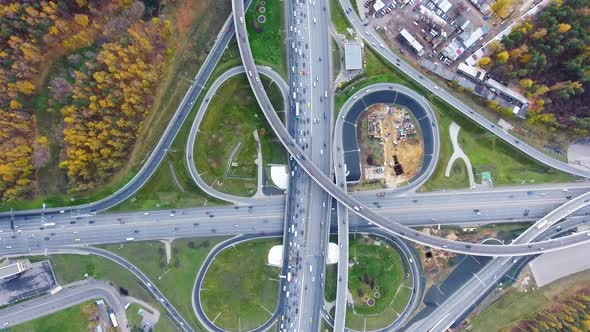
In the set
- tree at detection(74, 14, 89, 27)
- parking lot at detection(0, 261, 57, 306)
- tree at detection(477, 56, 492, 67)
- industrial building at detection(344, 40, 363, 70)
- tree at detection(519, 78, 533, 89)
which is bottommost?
parking lot at detection(0, 261, 57, 306)

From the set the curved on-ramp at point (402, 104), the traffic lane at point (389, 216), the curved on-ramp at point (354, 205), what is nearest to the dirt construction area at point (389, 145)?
the curved on-ramp at point (402, 104)

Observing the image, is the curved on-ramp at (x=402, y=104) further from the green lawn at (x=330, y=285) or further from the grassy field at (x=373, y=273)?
the green lawn at (x=330, y=285)

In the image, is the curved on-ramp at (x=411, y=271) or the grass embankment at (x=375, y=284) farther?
the curved on-ramp at (x=411, y=271)

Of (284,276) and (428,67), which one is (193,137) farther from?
(428,67)

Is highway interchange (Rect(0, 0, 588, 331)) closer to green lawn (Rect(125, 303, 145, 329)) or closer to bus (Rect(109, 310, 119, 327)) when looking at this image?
green lawn (Rect(125, 303, 145, 329))

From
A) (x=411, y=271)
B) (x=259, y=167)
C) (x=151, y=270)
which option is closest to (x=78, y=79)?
(x=259, y=167)

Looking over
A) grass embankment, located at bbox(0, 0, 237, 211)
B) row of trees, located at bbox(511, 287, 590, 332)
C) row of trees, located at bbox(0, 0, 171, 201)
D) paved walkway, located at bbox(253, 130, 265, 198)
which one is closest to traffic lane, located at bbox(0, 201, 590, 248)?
paved walkway, located at bbox(253, 130, 265, 198)
